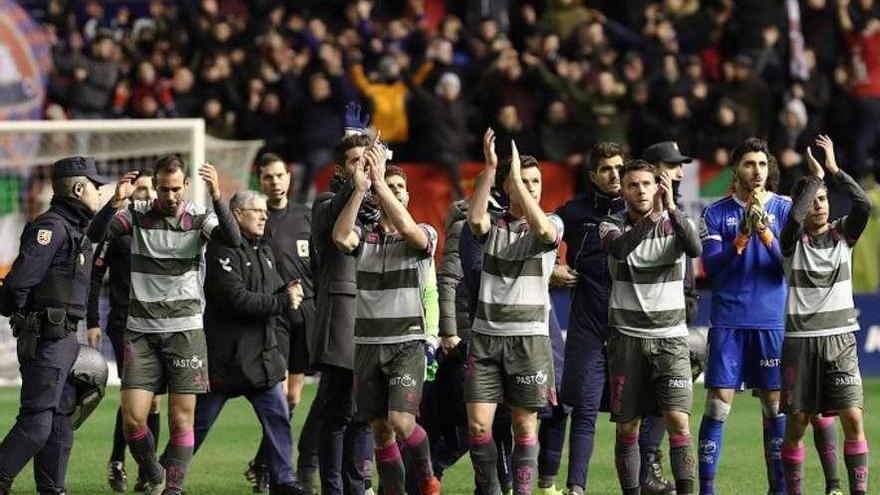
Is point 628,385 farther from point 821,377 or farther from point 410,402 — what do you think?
point 410,402

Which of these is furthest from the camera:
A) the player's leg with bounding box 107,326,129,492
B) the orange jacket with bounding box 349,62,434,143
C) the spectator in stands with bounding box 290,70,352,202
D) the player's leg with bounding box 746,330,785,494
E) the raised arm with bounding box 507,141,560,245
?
the orange jacket with bounding box 349,62,434,143

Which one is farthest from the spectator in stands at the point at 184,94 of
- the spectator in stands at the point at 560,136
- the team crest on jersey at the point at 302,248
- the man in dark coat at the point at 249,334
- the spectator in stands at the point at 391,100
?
the man in dark coat at the point at 249,334

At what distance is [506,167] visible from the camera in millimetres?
11367

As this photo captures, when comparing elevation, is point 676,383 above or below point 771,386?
below

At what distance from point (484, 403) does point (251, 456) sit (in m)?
4.33

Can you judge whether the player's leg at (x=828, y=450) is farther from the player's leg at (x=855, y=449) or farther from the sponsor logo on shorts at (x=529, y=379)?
the sponsor logo on shorts at (x=529, y=379)

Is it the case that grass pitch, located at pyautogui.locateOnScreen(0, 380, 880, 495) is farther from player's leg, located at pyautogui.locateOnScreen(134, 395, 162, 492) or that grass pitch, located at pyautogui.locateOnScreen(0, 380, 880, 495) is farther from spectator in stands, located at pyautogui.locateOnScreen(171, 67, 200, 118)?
spectator in stands, located at pyautogui.locateOnScreen(171, 67, 200, 118)

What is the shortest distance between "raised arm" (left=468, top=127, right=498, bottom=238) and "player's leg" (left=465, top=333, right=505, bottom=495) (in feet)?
2.04

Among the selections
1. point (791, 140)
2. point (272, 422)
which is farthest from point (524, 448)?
point (791, 140)

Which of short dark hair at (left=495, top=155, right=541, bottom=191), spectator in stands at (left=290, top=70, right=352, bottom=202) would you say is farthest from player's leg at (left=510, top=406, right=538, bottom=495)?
spectator in stands at (left=290, top=70, right=352, bottom=202)

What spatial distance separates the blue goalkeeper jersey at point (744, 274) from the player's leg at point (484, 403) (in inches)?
68.5

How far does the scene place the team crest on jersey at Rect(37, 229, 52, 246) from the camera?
37.1 ft

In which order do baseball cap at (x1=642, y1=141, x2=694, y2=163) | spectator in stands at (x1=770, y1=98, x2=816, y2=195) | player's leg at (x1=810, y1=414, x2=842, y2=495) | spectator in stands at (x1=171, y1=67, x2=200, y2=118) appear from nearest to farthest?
player's leg at (x1=810, y1=414, x2=842, y2=495)
baseball cap at (x1=642, y1=141, x2=694, y2=163)
spectator in stands at (x1=770, y1=98, x2=816, y2=195)
spectator in stands at (x1=171, y1=67, x2=200, y2=118)

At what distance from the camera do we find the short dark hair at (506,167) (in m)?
11.1
